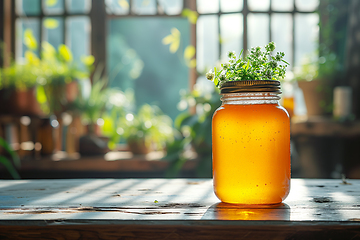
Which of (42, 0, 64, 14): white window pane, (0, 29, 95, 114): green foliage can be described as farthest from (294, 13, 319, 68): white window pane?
(42, 0, 64, 14): white window pane

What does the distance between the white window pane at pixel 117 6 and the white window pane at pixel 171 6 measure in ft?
0.90

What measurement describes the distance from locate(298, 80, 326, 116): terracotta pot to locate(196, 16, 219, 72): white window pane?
69 centimetres

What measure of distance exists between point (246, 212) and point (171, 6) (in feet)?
7.90

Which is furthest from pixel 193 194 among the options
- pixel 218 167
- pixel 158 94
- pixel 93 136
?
pixel 158 94

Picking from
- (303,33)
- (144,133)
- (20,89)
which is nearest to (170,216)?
(144,133)

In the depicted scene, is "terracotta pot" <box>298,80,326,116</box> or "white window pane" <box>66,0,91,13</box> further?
"white window pane" <box>66,0,91,13</box>

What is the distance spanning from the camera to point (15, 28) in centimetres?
274

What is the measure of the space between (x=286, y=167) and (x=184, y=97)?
1.64m

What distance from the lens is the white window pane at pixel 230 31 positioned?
8.52 ft

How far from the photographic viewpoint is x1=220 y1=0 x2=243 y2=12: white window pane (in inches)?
102

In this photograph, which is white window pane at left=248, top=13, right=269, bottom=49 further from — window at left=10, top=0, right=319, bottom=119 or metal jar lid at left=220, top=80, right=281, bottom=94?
metal jar lid at left=220, top=80, right=281, bottom=94

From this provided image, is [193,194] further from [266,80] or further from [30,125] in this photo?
[30,125]

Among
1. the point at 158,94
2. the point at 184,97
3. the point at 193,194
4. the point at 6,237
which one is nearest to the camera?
the point at 6,237

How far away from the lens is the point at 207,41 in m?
2.66
